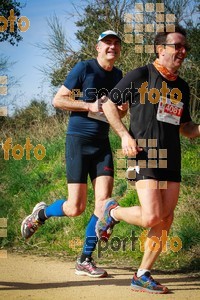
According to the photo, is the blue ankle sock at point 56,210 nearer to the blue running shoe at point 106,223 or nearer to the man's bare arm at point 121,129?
the blue running shoe at point 106,223

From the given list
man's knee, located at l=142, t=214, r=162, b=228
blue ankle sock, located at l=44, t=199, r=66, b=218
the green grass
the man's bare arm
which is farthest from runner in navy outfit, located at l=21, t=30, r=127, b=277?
the green grass

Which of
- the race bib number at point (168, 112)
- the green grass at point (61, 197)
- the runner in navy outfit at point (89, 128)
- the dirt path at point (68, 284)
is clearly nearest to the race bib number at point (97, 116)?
the runner in navy outfit at point (89, 128)

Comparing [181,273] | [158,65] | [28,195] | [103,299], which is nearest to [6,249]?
[28,195]

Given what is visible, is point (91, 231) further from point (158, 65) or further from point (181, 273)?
point (158, 65)

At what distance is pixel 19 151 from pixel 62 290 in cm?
666

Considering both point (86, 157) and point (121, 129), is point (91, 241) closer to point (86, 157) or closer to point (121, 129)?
point (86, 157)

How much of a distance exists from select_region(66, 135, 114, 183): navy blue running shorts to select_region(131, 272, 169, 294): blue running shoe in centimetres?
115

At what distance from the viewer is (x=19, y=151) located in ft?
37.1

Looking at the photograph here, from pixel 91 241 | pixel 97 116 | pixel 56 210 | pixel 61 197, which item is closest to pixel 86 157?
pixel 97 116

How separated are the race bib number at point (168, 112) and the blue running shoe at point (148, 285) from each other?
1.31 meters

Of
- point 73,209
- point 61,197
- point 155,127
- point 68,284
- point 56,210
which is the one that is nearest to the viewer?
point 155,127

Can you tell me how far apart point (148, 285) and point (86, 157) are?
1.44m

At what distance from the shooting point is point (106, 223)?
17.1 ft

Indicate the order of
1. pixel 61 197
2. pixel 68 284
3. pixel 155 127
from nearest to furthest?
pixel 155 127, pixel 68 284, pixel 61 197
